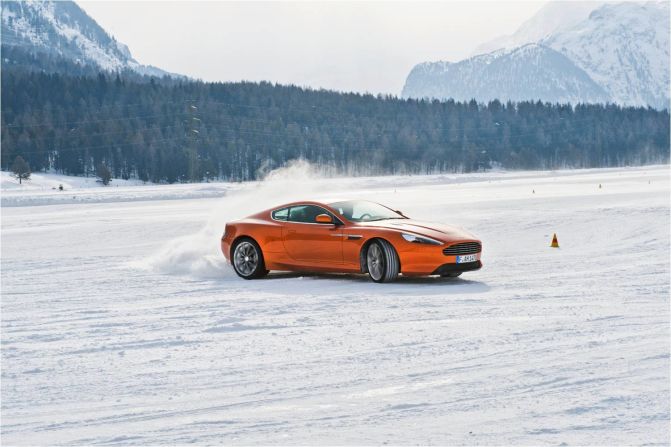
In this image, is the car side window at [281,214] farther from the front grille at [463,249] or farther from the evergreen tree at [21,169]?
the evergreen tree at [21,169]

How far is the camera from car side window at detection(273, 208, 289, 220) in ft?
45.1

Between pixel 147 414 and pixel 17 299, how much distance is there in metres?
6.49

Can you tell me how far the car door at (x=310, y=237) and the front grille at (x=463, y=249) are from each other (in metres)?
1.67

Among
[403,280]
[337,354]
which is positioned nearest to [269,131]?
[403,280]

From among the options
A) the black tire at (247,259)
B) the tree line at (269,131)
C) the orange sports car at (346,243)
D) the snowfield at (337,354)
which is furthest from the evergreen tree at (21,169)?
the orange sports car at (346,243)

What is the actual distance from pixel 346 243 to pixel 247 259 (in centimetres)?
185

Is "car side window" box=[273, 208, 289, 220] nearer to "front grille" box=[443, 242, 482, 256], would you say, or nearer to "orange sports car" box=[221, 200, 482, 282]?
"orange sports car" box=[221, 200, 482, 282]

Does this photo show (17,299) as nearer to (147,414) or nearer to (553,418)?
(147,414)

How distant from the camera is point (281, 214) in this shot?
13.8 metres

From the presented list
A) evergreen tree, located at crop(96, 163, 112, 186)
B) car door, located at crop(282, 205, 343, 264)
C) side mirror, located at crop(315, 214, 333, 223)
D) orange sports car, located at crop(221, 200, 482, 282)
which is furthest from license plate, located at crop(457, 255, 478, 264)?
evergreen tree, located at crop(96, 163, 112, 186)

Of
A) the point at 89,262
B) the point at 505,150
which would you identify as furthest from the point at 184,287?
the point at 505,150

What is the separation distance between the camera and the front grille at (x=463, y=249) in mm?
12406

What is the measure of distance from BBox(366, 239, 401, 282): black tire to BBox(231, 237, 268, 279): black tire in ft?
6.37

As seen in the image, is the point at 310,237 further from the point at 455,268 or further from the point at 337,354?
the point at 337,354
